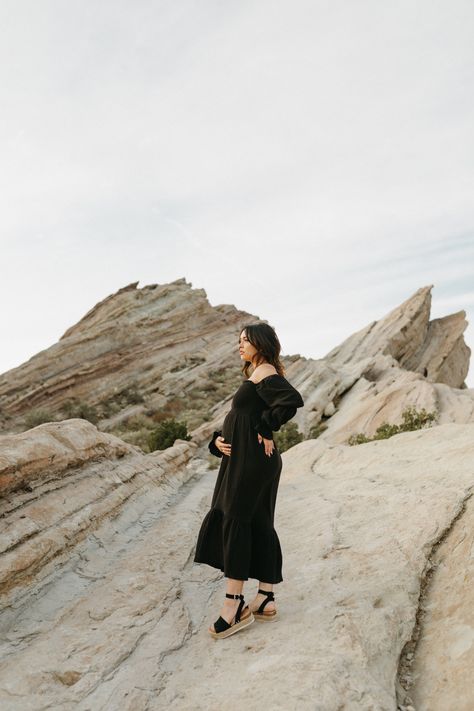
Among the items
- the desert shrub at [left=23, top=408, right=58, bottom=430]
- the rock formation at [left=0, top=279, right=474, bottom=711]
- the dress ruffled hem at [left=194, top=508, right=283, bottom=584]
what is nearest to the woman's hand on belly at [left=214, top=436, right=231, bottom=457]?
the dress ruffled hem at [left=194, top=508, right=283, bottom=584]

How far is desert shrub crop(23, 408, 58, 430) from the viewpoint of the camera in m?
35.7

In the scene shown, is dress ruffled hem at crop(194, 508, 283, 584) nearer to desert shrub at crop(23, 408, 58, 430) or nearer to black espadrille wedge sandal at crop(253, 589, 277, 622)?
black espadrille wedge sandal at crop(253, 589, 277, 622)

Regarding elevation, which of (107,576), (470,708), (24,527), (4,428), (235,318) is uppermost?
(235,318)

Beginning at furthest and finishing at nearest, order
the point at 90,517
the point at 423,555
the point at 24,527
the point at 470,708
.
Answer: the point at 90,517, the point at 24,527, the point at 423,555, the point at 470,708

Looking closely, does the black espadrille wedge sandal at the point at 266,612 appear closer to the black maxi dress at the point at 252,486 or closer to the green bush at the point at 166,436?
the black maxi dress at the point at 252,486

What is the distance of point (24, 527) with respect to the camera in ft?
18.9

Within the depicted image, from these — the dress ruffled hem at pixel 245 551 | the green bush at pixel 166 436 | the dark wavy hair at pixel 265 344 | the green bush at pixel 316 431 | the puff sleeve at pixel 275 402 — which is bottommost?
the green bush at pixel 316 431

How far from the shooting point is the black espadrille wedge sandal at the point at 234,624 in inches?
171

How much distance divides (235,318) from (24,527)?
45.6m

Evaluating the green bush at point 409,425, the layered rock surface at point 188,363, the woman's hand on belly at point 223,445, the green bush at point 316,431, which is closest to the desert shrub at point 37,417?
the layered rock surface at point 188,363

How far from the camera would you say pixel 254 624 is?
452 centimetres

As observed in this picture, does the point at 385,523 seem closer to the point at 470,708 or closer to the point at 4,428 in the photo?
the point at 470,708

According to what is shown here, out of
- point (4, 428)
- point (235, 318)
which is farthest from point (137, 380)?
point (235, 318)

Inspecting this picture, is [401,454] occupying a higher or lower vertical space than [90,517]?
lower
